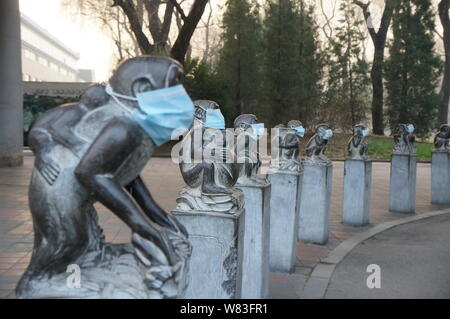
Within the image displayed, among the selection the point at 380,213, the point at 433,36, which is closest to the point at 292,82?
the point at 433,36

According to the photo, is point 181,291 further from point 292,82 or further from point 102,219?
point 292,82

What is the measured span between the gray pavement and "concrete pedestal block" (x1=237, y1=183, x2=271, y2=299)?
95 centimetres

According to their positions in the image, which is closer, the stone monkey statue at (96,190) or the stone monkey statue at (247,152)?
the stone monkey statue at (96,190)

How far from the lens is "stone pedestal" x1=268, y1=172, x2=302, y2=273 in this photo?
541cm

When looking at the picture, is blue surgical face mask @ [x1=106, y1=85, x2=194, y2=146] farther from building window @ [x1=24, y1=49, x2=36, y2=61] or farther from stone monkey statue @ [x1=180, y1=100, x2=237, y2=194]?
building window @ [x1=24, y1=49, x2=36, y2=61]

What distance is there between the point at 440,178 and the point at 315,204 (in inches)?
193

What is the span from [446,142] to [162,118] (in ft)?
32.4

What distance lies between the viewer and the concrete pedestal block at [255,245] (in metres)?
4.15

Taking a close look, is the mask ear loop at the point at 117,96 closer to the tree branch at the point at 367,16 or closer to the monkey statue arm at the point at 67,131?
the monkey statue arm at the point at 67,131

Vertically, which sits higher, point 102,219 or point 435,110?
point 435,110

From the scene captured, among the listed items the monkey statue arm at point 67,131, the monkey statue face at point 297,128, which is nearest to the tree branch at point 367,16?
the monkey statue face at point 297,128

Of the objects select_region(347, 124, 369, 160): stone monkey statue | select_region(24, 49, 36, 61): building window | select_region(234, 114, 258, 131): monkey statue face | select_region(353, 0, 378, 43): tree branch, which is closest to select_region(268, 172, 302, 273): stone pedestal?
select_region(234, 114, 258, 131): monkey statue face

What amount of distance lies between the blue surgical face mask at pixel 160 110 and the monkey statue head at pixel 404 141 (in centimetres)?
802
